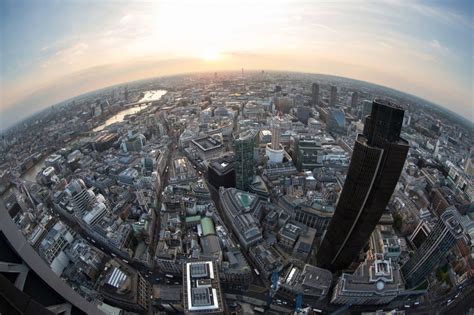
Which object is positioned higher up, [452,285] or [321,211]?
[321,211]

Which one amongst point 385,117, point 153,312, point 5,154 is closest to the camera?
point 385,117

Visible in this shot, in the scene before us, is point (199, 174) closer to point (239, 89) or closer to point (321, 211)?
point (321, 211)

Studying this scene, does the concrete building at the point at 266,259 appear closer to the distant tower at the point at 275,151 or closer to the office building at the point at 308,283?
the office building at the point at 308,283

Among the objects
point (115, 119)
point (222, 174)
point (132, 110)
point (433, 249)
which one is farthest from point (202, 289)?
point (132, 110)

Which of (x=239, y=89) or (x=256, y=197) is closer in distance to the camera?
(x=256, y=197)

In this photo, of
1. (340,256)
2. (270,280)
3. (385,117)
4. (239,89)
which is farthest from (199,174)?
(239,89)

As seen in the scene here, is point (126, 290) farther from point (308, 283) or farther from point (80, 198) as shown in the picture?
point (308, 283)
